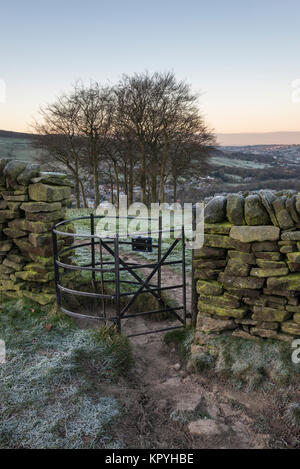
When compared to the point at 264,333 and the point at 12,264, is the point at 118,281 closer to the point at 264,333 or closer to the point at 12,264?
the point at 264,333

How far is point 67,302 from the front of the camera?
677 centimetres

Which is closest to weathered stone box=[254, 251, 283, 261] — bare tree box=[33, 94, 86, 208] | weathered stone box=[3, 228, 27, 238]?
weathered stone box=[3, 228, 27, 238]

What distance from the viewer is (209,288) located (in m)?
5.01

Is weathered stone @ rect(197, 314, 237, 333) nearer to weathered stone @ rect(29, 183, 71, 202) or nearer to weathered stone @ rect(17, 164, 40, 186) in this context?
weathered stone @ rect(29, 183, 71, 202)

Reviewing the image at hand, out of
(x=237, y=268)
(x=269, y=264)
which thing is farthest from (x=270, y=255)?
(x=237, y=268)

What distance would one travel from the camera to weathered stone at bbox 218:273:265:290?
4598mm

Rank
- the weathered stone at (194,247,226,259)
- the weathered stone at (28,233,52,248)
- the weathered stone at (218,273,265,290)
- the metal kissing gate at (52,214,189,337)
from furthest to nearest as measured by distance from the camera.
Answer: the weathered stone at (28,233,52,248) < the metal kissing gate at (52,214,189,337) < the weathered stone at (194,247,226,259) < the weathered stone at (218,273,265,290)

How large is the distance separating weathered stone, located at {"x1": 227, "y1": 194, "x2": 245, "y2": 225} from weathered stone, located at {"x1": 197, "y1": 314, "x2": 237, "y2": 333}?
1518mm

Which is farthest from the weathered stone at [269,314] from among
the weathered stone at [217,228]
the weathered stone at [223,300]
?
the weathered stone at [217,228]

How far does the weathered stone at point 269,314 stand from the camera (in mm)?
4559

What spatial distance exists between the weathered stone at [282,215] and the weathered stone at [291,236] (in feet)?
0.29

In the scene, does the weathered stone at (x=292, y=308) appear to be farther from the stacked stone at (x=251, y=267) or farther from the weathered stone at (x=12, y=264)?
the weathered stone at (x=12, y=264)
